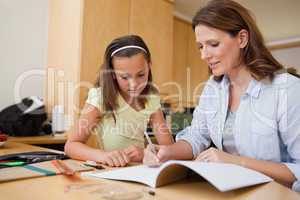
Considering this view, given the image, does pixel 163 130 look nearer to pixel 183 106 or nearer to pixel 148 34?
pixel 148 34

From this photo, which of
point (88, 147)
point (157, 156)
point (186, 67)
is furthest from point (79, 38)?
point (186, 67)

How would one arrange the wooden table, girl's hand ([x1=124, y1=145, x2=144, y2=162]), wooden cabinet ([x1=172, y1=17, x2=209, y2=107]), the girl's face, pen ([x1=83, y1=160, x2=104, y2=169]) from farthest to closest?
wooden cabinet ([x1=172, y1=17, x2=209, y2=107]) < the girl's face < girl's hand ([x1=124, y1=145, x2=144, y2=162]) < pen ([x1=83, y1=160, x2=104, y2=169]) < the wooden table

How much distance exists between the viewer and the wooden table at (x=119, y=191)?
19.7 inches

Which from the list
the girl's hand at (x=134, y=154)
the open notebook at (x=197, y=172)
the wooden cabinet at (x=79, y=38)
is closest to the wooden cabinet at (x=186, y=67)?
the wooden cabinet at (x=79, y=38)

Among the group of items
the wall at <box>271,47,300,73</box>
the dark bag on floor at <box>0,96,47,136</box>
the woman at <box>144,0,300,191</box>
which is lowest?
the dark bag on floor at <box>0,96,47,136</box>

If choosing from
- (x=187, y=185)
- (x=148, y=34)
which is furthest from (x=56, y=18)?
(x=187, y=185)

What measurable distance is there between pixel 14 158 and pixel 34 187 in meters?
0.31

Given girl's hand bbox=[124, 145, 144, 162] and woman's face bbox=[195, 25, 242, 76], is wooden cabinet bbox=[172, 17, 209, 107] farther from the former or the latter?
girl's hand bbox=[124, 145, 144, 162]

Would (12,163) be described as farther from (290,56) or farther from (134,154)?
(290,56)

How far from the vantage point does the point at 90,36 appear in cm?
214

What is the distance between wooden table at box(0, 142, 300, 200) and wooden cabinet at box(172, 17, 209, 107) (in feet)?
8.94

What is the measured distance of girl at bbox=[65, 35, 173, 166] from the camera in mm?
1157

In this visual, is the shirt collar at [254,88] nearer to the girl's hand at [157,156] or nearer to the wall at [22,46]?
the girl's hand at [157,156]

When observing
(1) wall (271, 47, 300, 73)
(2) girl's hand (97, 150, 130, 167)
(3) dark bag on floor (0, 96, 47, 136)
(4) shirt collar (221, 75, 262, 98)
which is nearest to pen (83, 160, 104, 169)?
(2) girl's hand (97, 150, 130, 167)
